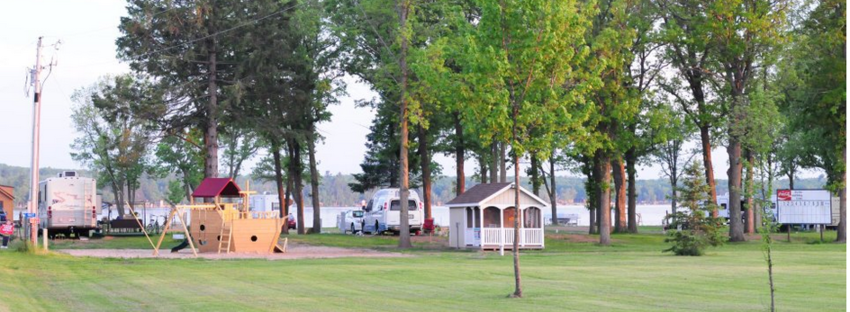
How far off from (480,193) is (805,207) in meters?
29.7

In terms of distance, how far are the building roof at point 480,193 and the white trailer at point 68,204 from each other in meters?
17.1

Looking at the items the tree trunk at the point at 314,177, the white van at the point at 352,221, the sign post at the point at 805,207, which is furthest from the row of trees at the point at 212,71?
the sign post at the point at 805,207

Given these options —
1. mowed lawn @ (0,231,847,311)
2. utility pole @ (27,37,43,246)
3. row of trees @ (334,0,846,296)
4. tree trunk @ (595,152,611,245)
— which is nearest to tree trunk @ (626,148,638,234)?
row of trees @ (334,0,846,296)

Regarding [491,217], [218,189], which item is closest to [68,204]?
[218,189]

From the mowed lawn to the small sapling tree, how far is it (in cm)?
68

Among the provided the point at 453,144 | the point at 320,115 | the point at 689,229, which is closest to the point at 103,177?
the point at 320,115

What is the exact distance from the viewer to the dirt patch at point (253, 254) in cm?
3428

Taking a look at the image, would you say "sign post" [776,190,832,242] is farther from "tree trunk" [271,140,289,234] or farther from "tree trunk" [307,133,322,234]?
"tree trunk" [271,140,289,234]

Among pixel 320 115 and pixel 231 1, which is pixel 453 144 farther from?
pixel 231 1

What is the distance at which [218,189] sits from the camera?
3759 centimetres

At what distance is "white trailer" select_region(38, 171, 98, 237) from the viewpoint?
46750mm

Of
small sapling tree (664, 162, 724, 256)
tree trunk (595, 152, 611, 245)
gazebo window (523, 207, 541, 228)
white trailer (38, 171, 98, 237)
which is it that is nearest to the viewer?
small sapling tree (664, 162, 724, 256)

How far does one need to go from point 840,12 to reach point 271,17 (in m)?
25.3

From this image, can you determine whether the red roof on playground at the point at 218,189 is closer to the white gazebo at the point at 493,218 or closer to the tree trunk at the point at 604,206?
the white gazebo at the point at 493,218
